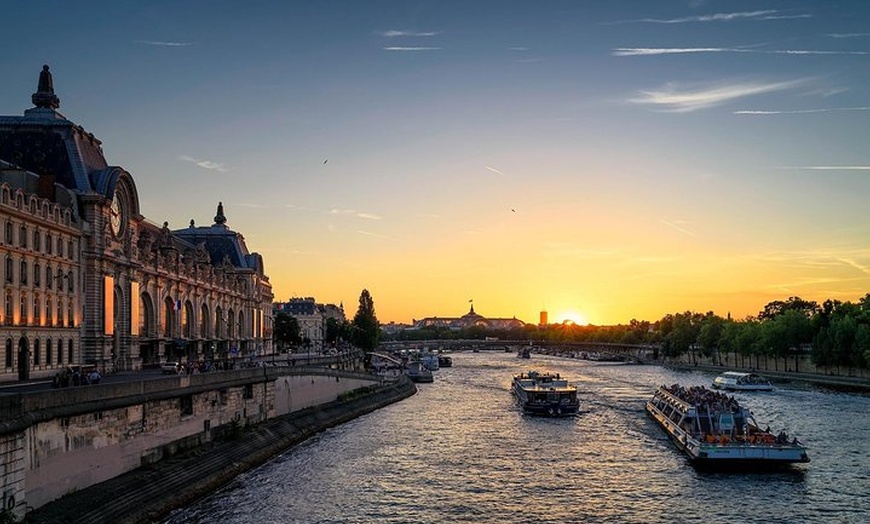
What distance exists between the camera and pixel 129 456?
40.3 m

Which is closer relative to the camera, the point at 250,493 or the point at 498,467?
the point at 250,493

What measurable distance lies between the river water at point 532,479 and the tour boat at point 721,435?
3.52 feet

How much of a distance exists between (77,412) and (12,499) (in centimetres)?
594

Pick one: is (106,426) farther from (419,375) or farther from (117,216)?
(419,375)

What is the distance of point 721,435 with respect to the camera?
5606cm

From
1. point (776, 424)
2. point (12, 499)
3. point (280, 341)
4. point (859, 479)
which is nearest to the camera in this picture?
point (12, 499)

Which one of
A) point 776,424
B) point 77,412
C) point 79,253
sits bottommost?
point 776,424

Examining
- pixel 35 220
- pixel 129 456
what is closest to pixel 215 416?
pixel 129 456

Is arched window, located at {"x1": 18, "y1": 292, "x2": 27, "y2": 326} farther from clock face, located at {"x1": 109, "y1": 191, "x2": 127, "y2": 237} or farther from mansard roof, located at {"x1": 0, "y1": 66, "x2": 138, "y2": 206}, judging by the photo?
clock face, located at {"x1": 109, "y1": 191, "x2": 127, "y2": 237}

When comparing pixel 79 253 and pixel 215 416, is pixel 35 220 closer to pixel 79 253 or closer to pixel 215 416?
pixel 79 253

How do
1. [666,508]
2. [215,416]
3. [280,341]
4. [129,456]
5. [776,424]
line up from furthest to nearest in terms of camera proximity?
[280,341]
[776,424]
[215,416]
[666,508]
[129,456]

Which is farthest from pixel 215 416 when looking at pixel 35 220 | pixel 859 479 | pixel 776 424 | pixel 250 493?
pixel 776 424

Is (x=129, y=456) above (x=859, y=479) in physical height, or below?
above

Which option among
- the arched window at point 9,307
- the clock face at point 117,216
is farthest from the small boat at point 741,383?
the arched window at point 9,307
